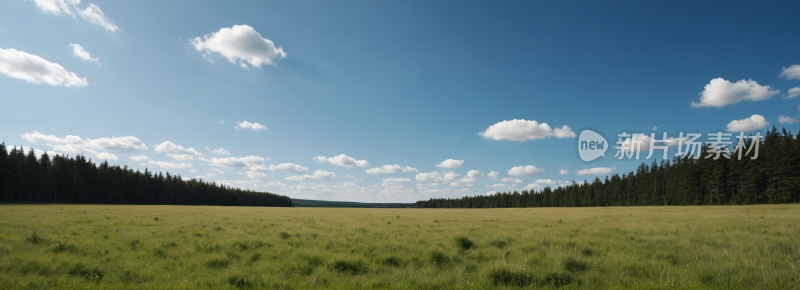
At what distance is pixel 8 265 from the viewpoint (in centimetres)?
896

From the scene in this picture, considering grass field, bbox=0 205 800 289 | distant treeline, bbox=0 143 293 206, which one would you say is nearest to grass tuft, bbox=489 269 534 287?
grass field, bbox=0 205 800 289

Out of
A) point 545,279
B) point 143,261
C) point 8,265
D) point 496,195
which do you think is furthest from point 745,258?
point 496,195

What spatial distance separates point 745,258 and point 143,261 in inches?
767

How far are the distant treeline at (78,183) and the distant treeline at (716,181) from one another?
160 metres

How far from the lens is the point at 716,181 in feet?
221

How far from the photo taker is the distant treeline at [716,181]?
5450 centimetres

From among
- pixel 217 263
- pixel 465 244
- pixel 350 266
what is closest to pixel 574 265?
pixel 465 244

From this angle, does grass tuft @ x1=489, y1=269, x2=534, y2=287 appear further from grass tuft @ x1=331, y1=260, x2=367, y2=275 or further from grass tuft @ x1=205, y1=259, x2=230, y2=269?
grass tuft @ x1=205, y1=259, x2=230, y2=269

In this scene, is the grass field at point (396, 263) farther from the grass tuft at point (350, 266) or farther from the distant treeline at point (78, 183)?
the distant treeline at point (78, 183)

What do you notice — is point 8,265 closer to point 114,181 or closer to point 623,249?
point 623,249

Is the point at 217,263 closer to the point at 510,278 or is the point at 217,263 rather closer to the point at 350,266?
the point at 350,266

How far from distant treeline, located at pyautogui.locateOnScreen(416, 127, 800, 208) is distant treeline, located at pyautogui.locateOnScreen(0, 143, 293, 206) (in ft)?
524

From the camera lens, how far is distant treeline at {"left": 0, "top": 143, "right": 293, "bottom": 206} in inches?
2948

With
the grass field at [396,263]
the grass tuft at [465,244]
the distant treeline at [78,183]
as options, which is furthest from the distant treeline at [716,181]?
the distant treeline at [78,183]
